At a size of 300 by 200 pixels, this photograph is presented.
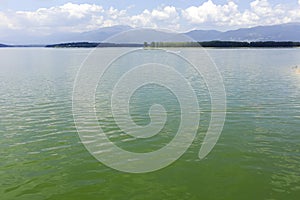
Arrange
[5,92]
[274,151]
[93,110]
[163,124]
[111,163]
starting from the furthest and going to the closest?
[5,92], [93,110], [163,124], [274,151], [111,163]

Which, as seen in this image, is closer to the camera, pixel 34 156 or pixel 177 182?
pixel 177 182

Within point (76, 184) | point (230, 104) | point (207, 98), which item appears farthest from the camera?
point (207, 98)

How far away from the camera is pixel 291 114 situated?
2497 centimetres

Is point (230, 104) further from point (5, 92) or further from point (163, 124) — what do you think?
point (5, 92)

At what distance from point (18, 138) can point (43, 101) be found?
1228cm

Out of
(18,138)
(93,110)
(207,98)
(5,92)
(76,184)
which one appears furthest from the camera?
(5,92)

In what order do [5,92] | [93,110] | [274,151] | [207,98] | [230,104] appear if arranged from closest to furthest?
1. [274,151]
2. [93,110]
3. [230,104]
4. [207,98]
5. [5,92]

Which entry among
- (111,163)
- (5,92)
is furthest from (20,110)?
(111,163)

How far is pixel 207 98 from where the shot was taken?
32688 millimetres

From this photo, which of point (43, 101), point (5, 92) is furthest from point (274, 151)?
point (5, 92)

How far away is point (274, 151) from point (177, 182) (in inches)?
252

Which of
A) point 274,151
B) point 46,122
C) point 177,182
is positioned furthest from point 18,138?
point 274,151

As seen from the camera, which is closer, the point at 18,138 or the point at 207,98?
the point at 18,138

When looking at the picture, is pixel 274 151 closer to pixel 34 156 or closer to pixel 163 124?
pixel 163 124
